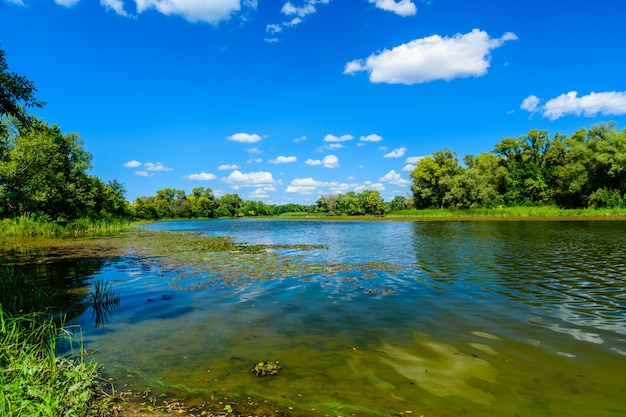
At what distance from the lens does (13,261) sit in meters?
21.6

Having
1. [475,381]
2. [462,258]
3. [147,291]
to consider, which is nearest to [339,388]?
[475,381]

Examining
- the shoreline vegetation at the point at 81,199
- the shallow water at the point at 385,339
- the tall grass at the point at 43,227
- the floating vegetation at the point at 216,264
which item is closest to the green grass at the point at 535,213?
the shoreline vegetation at the point at 81,199

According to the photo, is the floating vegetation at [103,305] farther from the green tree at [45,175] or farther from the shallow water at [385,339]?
the green tree at [45,175]

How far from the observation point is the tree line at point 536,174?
70438 mm

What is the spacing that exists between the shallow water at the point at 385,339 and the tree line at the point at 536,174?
71.5 meters

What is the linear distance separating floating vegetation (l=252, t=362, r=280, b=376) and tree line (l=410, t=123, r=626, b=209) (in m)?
83.7

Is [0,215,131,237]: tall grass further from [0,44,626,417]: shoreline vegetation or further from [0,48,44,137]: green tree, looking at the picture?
[0,48,44,137]: green tree

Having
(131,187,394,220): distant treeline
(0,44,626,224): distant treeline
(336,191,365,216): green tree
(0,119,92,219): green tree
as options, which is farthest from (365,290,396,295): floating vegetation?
(336,191,365,216): green tree

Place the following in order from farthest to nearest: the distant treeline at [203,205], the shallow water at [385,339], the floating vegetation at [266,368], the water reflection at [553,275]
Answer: the distant treeline at [203,205], the water reflection at [553,275], the floating vegetation at [266,368], the shallow water at [385,339]

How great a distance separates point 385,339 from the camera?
8891 millimetres

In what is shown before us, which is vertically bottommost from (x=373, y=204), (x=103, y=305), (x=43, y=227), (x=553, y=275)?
(x=553, y=275)

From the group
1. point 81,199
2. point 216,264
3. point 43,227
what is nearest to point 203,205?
point 81,199

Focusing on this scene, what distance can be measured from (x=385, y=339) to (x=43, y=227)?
47.9 meters

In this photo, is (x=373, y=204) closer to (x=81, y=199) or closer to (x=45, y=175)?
(x=81, y=199)
